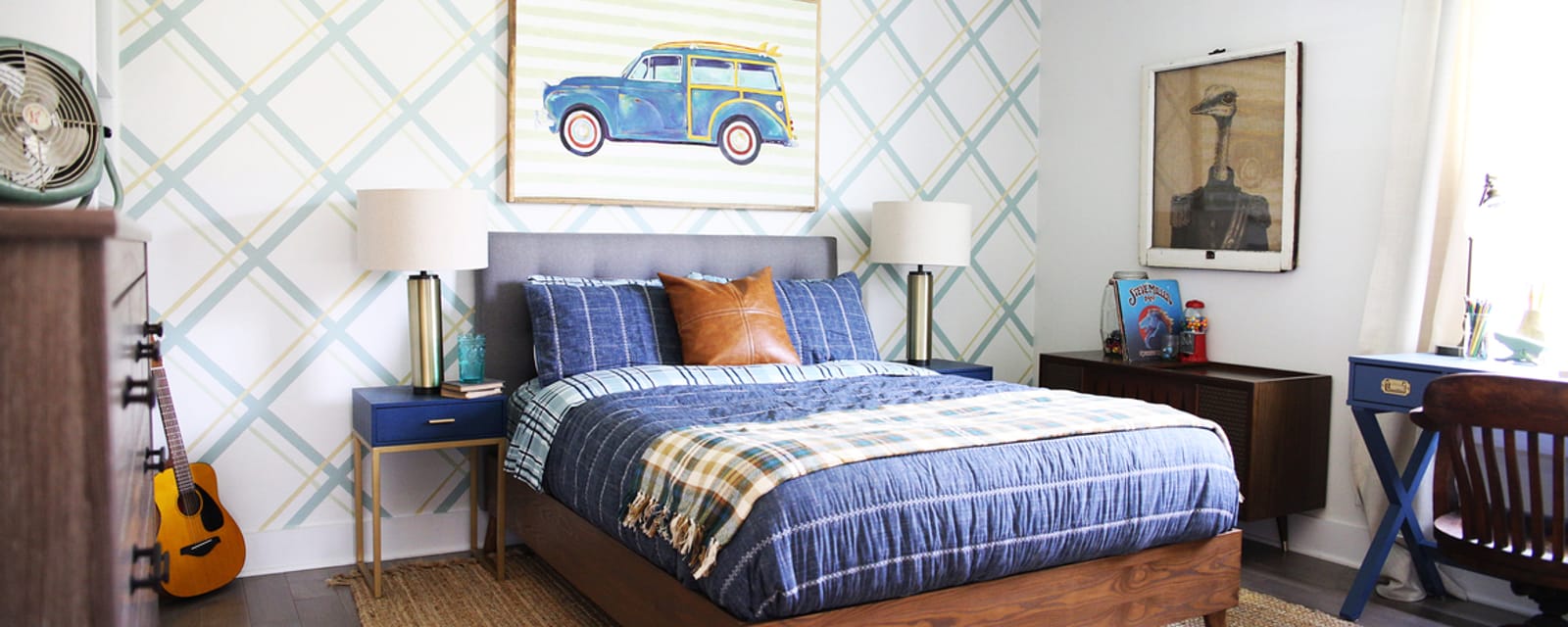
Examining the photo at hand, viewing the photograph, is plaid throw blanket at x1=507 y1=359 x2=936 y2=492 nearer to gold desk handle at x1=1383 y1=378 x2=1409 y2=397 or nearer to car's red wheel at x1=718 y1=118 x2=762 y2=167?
car's red wheel at x1=718 y1=118 x2=762 y2=167

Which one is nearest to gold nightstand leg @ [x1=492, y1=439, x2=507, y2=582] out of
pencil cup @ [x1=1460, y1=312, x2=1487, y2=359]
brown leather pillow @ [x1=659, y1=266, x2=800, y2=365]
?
brown leather pillow @ [x1=659, y1=266, x2=800, y2=365]

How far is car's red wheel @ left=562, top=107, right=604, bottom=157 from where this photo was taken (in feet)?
12.7

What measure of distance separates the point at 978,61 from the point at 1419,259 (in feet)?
6.61

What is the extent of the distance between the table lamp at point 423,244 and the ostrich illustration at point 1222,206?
8.74 feet

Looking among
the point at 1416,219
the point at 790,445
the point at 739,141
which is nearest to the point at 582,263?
the point at 739,141

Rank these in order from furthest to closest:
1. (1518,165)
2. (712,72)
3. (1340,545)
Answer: (712,72) < (1340,545) < (1518,165)

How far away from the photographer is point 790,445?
92.6 inches

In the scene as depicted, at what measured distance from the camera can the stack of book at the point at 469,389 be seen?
3.38 metres

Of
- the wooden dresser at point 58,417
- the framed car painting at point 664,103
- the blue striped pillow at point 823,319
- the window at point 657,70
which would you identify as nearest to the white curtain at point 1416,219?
the blue striped pillow at point 823,319

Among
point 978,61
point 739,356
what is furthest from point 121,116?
point 978,61

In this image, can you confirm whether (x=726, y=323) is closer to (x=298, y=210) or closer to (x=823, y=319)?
(x=823, y=319)

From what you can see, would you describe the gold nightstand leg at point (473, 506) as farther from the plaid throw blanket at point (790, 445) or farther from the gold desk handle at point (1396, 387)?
the gold desk handle at point (1396, 387)

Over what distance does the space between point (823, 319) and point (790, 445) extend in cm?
164

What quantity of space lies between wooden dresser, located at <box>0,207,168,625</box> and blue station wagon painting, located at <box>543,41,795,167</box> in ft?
9.87
